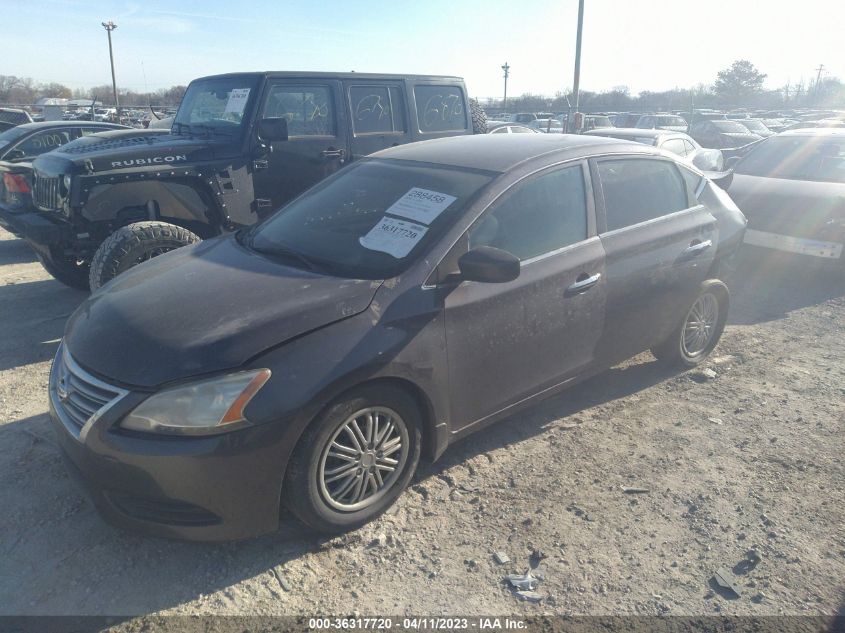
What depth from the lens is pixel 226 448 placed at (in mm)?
2453

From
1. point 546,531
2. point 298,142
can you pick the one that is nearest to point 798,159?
point 298,142

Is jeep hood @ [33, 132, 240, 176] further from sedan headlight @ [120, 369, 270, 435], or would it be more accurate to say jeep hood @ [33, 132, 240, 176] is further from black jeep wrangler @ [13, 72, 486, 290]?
sedan headlight @ [120, 369, 270, 435]

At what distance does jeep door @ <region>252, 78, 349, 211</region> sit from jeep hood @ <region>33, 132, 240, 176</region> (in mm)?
368

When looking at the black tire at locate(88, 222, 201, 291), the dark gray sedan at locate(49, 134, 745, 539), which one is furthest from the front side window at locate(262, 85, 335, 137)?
the dark gray sedan at locate(49, 134, 745, 539)

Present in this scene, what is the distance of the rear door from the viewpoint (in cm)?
387

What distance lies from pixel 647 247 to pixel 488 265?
1.56m

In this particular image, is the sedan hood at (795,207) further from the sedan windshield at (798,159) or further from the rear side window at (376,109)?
the rear side window at (376,109)

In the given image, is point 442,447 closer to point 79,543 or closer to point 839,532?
point 79,543

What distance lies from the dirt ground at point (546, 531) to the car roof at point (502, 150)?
1.62 metres

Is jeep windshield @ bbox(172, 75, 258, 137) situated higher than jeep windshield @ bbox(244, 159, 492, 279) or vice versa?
jeep windshield @ bbox(172, 75, 258, 137)

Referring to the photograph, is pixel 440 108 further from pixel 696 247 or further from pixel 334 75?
pixel 696 247

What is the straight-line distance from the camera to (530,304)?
3.38 metres

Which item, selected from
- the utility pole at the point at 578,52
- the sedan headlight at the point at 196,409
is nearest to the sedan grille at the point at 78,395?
the sedan headlight at the point at 196,409

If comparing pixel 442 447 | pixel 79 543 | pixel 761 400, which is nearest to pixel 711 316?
pixel 761 400
